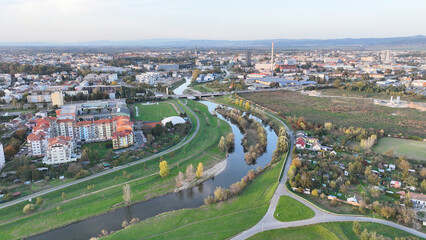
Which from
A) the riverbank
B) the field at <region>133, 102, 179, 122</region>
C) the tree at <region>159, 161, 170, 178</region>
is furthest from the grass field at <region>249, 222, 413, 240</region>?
the field at <region>133, 102, 179, 122</region>

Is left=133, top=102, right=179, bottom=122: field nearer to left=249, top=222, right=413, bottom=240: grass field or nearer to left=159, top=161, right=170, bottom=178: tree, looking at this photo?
left=159, top=161, right=170, bottom=178: tree

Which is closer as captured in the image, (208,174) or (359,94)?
(208,174)

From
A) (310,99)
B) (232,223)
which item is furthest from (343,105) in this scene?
(232,223)

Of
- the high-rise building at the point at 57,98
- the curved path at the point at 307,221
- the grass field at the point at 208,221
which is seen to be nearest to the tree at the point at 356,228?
the curved path at the point at 307,221

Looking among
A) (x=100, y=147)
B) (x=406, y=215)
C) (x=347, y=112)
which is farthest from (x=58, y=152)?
(x=347, y=112)

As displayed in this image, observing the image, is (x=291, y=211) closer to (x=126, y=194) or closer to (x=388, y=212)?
(x=388, y=212)

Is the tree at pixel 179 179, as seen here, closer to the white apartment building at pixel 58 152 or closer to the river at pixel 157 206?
the river at pixel 157 206

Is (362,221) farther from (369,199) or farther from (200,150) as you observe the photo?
(200,150)
